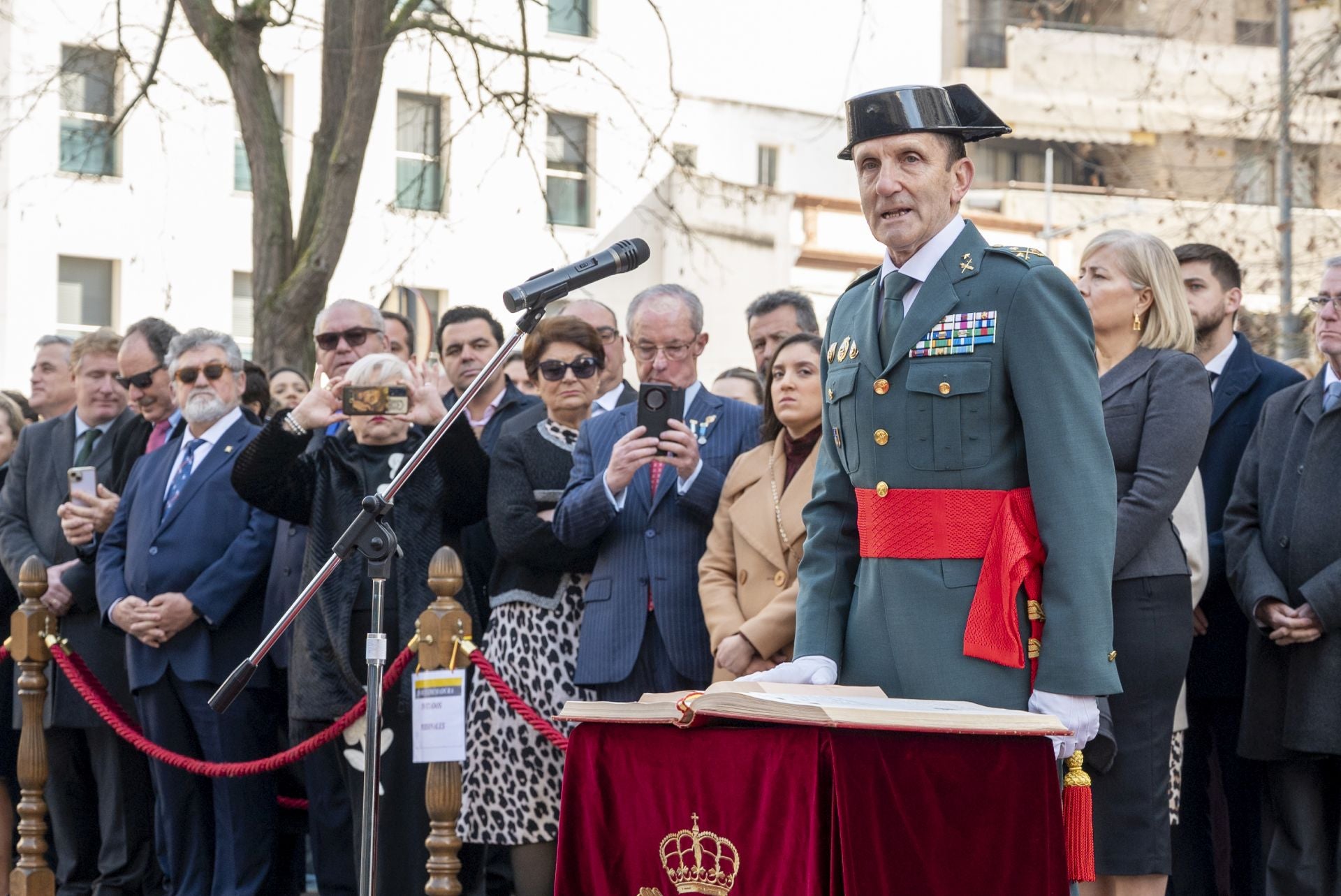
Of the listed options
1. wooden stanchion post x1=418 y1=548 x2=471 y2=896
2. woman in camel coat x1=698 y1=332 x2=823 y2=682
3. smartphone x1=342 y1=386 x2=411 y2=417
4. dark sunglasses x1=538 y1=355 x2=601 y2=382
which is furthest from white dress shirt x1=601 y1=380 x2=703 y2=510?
smartphone x1=342 y1=386 x2=411 y2=417

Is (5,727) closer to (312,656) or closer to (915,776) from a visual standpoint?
(312,656)

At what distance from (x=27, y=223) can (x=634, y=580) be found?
19.1m

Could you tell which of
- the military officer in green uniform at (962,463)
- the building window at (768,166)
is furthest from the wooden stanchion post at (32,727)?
the building window at (768,166)

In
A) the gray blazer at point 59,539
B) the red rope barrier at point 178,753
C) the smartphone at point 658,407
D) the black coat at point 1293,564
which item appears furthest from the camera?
the gray blazer at point 59,539

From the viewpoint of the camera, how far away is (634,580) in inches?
231

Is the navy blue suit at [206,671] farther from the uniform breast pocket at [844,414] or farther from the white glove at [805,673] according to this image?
the white glove at [805,673]

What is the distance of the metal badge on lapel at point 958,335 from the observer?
139 inches

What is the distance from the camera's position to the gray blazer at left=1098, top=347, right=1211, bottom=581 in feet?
16.6

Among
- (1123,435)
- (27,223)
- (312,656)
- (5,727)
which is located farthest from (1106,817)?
(27,223)

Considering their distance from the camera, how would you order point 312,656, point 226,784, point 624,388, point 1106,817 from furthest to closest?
1. point 624,388
2. point 226,784
3. point 312,656
4. point 1106,817

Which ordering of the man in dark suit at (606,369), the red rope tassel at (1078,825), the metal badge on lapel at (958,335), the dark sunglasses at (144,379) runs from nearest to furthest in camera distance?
the red rope tassel at (1078,825) → the metal badge on lapel at (958,335) → the man in dark suit at (606,369) → the dark sunglasses at (144,379)

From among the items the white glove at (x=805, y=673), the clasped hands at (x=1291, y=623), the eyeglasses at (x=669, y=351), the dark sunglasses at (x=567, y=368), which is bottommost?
the clasped hands at (x=1291, y=623)

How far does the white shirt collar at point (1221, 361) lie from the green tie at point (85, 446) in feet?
16.6

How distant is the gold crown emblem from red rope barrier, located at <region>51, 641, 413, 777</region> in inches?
121
